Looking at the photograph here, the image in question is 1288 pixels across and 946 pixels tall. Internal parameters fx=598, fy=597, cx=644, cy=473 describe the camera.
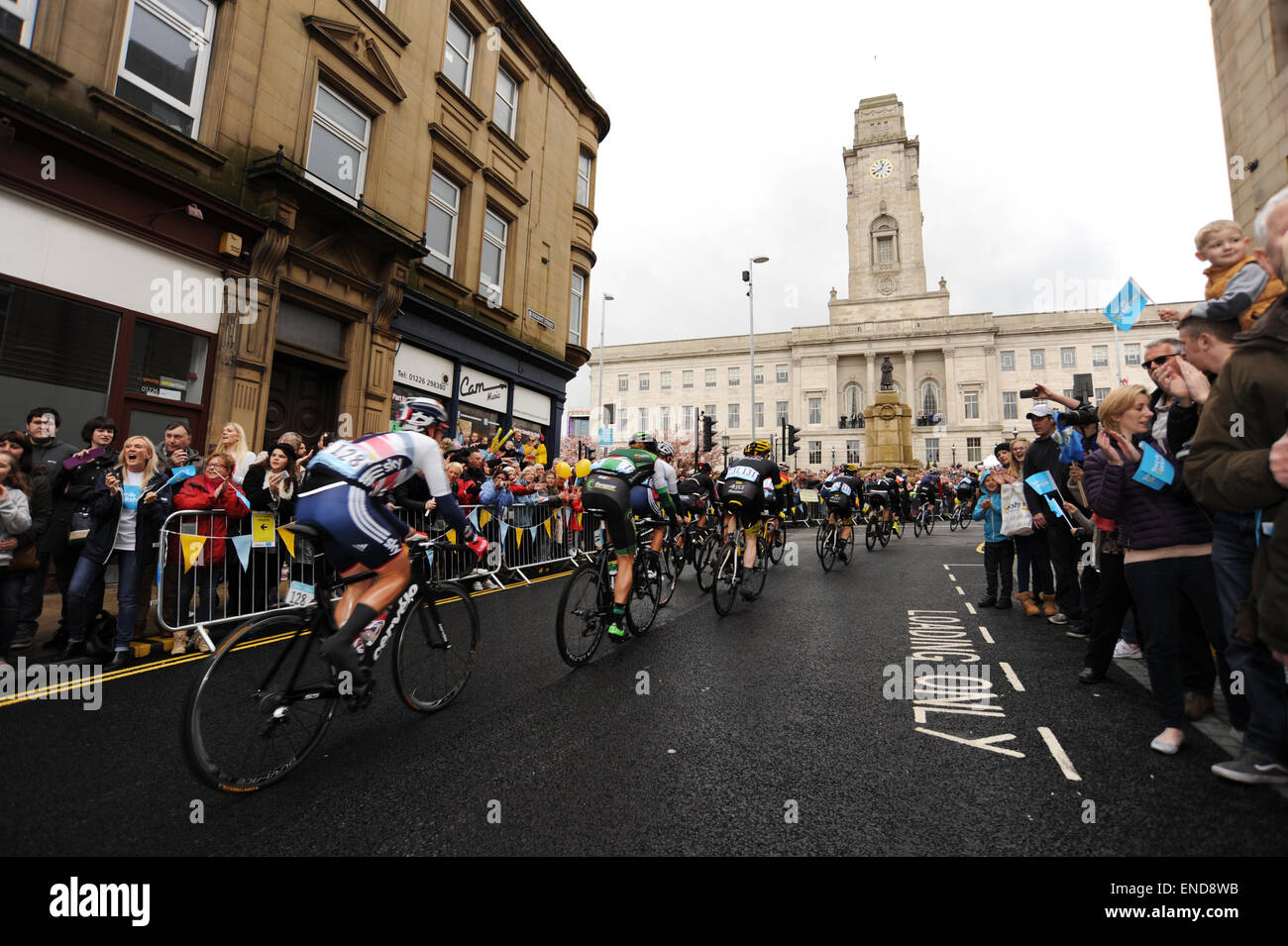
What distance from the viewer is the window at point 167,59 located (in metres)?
8.62

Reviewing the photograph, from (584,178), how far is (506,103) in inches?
168

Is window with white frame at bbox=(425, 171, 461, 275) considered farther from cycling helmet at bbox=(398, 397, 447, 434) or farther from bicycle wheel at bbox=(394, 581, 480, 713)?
bicycle wheel at bbox=(394, 581, 480, 713)

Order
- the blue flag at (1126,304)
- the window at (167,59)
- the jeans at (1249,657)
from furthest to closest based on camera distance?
1. the window at (167,59)
2. the blue flag at (1126,304)
3. the jeans at (1249,657)

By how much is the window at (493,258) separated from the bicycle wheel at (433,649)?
12972 mm

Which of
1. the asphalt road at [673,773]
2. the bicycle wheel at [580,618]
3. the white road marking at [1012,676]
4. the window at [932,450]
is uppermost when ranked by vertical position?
the window at [932,450]

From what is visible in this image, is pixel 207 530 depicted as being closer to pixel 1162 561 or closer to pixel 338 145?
pixel 1162 561

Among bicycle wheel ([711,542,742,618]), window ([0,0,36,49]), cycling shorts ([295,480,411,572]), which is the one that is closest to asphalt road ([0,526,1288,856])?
cycling shorts ([295,480,411,572])

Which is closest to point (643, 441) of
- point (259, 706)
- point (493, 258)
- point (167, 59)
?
point (259, 706)

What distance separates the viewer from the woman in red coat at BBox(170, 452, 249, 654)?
544cm

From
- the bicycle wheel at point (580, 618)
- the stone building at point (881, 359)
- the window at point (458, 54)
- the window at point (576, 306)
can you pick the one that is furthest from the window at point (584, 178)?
the stone building at point (881, 359)

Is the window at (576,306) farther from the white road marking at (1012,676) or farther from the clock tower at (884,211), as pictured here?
the clock tower at (884,211)

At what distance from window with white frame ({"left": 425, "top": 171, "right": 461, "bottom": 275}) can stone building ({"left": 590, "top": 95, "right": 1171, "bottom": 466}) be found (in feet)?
172
